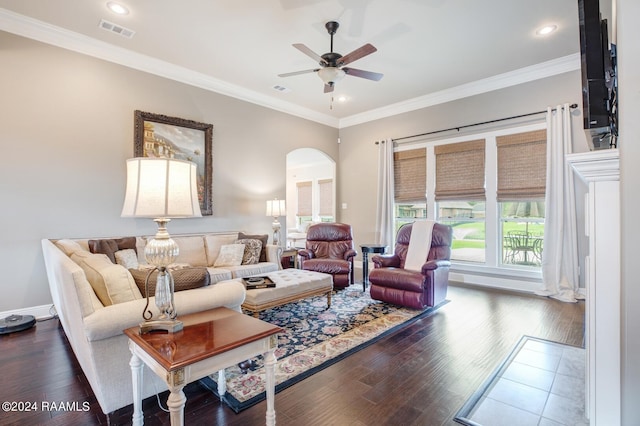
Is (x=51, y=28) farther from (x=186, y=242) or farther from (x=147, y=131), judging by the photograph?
(x=186, y=242)

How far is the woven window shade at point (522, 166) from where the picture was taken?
4637 millimetres

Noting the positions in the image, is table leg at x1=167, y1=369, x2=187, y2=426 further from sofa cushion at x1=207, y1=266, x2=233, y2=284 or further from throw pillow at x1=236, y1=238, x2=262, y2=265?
throw pillow at x1=236, y1=238, x2=262, y2=265

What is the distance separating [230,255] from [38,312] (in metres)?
2.21

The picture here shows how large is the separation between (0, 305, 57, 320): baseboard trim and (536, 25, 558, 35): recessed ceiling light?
6.55 metres

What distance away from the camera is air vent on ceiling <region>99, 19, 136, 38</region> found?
3.52 meters

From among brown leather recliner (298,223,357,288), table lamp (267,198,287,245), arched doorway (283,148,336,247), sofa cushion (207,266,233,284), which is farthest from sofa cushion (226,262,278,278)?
arched doorway (283,148,336,247)

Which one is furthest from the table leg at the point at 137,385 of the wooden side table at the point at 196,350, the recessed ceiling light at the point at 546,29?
the recessed ceiling light at the point at 546,29

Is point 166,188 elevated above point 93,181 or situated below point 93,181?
below

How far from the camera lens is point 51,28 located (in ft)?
11.7

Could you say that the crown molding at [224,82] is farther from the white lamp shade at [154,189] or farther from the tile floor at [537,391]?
the tile floor at [537,391]

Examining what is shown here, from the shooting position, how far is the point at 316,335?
3062 mm

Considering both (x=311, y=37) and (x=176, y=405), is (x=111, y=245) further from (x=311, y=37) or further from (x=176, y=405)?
(x=311, y=37)

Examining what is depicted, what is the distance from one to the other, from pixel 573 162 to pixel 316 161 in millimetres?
9410

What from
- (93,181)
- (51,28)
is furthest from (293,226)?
(51,28)
